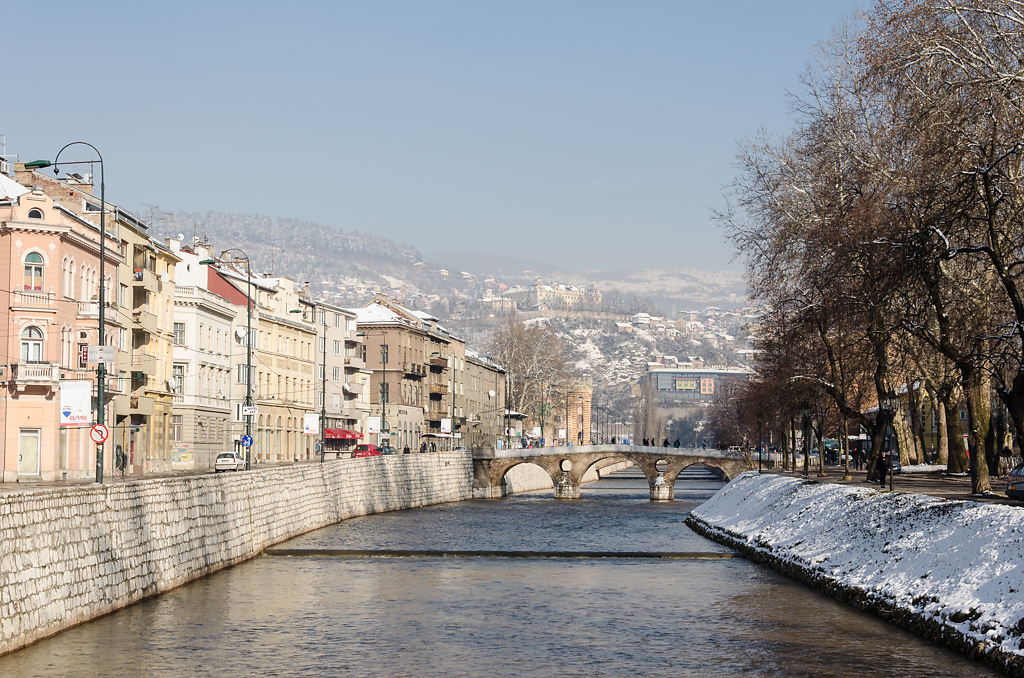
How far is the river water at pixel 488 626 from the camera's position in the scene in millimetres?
29188

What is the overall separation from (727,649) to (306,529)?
35604 millimetres

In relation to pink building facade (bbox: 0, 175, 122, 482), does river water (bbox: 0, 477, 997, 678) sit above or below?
below

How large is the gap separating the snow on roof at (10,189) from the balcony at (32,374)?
26.7 feet

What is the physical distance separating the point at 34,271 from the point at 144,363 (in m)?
14.7

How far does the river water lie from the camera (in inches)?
1149

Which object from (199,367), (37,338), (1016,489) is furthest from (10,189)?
(1016,489)

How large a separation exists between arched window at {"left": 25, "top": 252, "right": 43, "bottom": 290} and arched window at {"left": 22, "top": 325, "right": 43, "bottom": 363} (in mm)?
1921

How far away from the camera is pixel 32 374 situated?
65188 mm

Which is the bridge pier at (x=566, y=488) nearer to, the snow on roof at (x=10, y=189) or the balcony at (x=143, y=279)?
the balcony at (x=143, y=279)

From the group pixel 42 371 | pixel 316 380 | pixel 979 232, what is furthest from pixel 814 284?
pixel 316 380


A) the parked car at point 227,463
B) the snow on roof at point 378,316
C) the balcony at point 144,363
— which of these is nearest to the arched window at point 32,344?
the balcony at point 144,363

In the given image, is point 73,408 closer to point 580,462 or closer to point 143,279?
point 143,279

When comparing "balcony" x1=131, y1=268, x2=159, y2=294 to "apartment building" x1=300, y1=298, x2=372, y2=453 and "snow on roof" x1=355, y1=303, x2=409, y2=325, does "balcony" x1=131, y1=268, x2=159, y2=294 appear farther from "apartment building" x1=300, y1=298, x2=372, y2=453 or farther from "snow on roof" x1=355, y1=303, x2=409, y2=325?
"snow on roof" x1=355, y1=303, x2=409, y2=325

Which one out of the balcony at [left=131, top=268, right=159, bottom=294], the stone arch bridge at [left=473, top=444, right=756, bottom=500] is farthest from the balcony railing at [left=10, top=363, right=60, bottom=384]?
the stone arch bridge at [left=473, top=444, right=756, bottom=500]
